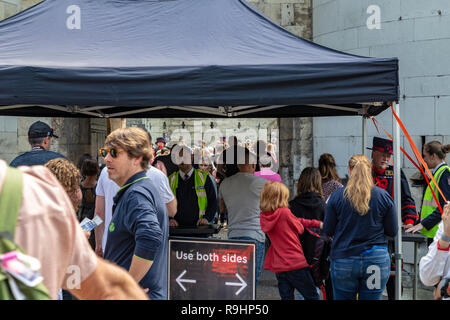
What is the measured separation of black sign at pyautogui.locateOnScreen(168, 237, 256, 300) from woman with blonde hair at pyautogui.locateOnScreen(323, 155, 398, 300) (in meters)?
0.76

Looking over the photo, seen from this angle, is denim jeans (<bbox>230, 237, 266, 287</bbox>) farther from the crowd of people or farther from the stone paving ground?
the stone paving ground

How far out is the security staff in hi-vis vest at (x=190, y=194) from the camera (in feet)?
19.5

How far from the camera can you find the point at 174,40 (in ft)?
16.3

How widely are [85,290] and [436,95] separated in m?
6.78

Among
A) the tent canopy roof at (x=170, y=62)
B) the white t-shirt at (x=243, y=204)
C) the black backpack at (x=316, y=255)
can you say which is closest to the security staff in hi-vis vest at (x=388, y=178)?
the tent canopy roof at (x=170, y=62)

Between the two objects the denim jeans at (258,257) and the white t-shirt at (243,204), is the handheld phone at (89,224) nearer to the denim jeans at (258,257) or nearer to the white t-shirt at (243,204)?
the denim jeans at (258,257)

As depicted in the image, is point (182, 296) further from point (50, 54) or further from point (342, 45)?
point (342, 45)

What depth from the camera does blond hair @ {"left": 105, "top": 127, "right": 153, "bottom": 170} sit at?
295 cm

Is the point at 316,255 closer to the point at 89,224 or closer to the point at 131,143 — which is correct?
the point at 89,224

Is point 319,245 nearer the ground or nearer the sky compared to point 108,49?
nearer the ground

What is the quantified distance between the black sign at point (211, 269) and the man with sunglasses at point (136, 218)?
1.42 metres
